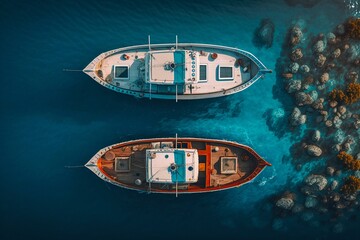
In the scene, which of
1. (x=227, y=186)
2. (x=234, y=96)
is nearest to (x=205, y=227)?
(x=227, y=186)

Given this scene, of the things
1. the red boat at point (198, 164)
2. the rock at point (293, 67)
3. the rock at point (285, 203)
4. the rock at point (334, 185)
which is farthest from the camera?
the rock at point (334, 185)

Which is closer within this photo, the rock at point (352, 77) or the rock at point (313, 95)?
the rock at point (313, 95)

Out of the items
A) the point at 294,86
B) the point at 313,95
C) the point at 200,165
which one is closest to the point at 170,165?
the point at 200,165

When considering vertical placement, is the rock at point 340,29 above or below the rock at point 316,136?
above

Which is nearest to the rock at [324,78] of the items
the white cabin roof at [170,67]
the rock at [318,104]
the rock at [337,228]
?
the rock at [318,104]

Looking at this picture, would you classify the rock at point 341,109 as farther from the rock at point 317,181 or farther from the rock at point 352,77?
the rock at point 317,181

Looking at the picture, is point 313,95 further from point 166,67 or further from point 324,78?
point 166,67

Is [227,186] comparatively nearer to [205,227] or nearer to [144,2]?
[205,227]
